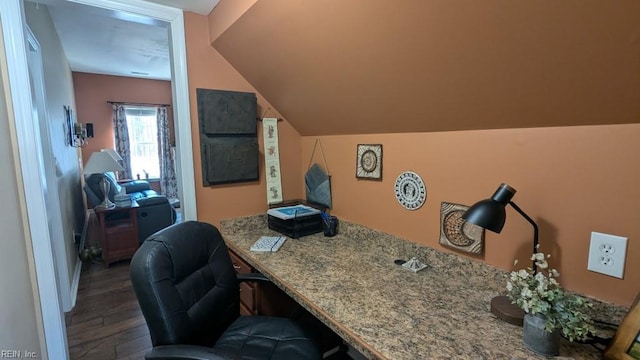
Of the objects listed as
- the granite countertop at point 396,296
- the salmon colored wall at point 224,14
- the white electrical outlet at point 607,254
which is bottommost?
the granite countertop at point 396,296

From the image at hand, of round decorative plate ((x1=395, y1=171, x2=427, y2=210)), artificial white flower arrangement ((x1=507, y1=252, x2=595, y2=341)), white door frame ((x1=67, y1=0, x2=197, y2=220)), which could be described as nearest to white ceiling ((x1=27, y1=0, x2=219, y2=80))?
white door frame ((x1=67, y1=0, x2=197, y2=220))

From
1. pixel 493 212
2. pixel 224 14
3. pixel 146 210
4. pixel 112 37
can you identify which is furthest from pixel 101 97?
pixel 493 212

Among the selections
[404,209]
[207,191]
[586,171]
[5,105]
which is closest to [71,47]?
[5,105]

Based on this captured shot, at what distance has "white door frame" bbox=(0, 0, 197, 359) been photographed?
4.49 ft

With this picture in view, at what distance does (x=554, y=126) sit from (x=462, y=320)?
27.7 inches

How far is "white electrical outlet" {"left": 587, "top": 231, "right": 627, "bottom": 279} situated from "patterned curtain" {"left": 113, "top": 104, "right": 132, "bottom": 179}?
21.5 ft

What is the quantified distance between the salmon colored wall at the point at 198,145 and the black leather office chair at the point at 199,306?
549mm

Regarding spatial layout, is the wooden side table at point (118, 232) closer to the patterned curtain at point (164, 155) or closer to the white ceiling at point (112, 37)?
the white ceiling at point (112, 37)

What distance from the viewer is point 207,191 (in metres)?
1.96

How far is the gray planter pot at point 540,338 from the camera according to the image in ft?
2.68

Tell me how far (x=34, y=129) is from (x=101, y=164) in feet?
7.10

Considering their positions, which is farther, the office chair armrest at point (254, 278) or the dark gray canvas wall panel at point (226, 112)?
the dark gray canvas wall panel at point (226, 112)

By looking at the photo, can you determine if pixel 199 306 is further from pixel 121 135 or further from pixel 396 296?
pixel 121 135

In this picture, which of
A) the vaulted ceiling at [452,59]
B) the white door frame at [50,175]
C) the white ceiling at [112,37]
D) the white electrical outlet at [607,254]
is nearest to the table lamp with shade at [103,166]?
the white door frame at [50,175]
